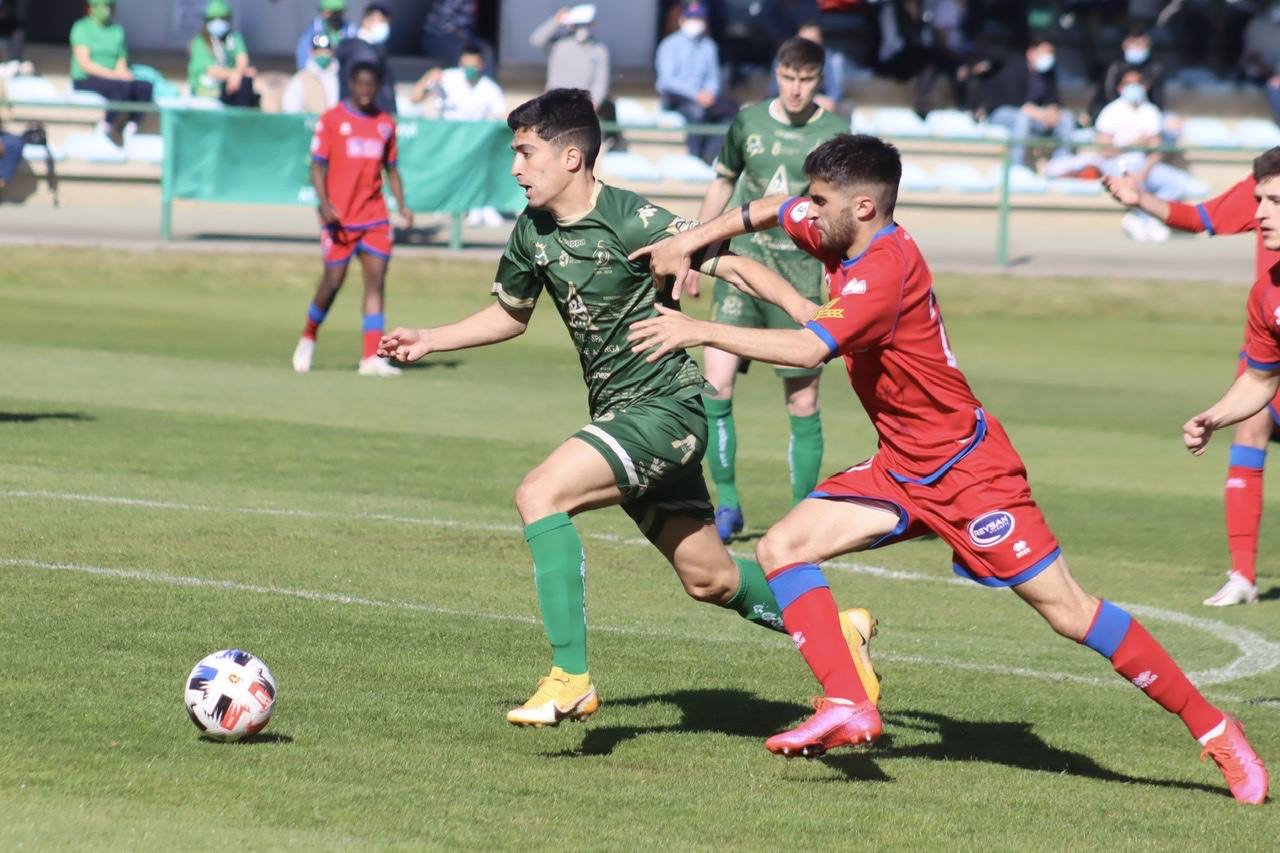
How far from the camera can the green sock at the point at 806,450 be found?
10227mm

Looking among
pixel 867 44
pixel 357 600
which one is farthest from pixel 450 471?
pixel 867 44

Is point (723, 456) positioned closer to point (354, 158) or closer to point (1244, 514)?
point (1244, 514)

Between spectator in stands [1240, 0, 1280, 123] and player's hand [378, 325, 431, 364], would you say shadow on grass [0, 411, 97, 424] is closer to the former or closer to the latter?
player's hand [378, 325, 431, 364]

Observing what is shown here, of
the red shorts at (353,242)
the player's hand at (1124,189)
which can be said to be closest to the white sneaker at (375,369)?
the red shorts at (353,242)

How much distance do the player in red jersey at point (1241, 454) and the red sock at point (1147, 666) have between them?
130 inches

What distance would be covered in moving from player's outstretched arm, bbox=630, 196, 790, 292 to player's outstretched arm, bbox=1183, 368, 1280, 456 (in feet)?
5.22

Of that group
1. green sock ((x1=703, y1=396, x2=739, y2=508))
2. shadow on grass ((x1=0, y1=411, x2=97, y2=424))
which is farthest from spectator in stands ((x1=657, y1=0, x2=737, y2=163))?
green sock ((x1=703, y1=396, x2=739, y2=508))

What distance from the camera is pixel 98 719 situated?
5.91m

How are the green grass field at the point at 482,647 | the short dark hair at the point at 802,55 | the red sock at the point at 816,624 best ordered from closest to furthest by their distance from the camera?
the green grass field at the point at 482,647 < the red sock at the point at 816,624 < the short dark hair at the point at 802,55

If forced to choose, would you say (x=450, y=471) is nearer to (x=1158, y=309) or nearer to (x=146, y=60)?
(x=1158, y=309)

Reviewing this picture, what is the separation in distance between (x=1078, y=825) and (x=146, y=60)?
2432 cm

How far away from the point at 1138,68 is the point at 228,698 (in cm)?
2478

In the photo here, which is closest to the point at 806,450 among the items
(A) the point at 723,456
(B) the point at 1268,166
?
(A) the point at 723,456

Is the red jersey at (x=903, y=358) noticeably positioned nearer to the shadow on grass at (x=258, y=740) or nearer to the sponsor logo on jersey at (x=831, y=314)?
the sponsor logo on jersey at (x=831, y=314)
